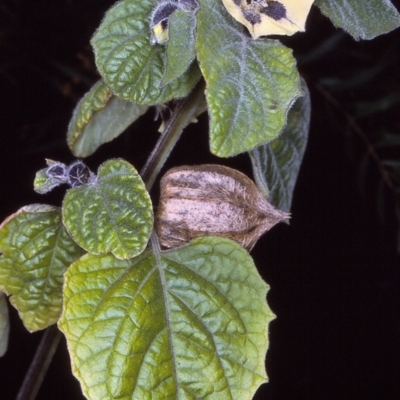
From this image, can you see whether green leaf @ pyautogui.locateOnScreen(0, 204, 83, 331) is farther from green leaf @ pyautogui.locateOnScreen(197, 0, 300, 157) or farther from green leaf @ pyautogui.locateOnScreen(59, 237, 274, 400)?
green leaf @ pyautogui.locateOnScreen(197, 0, 300, 157)

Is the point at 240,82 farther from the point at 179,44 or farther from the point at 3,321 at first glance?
the point at 3,321

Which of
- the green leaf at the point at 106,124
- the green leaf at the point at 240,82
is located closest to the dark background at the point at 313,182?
the green leaf at the point at 106,124

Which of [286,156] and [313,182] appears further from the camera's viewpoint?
[313,182]

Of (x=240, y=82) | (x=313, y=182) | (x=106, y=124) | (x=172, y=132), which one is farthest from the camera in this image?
(x=313, y=182)

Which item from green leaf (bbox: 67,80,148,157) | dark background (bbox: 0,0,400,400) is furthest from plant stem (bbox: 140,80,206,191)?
dark background (bbox: 0,0,400,400)

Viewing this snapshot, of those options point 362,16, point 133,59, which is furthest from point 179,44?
point 362,16

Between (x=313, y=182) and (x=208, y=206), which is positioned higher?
(x=208, y=206)

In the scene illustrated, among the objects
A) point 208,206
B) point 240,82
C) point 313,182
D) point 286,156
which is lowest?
point 313,182
